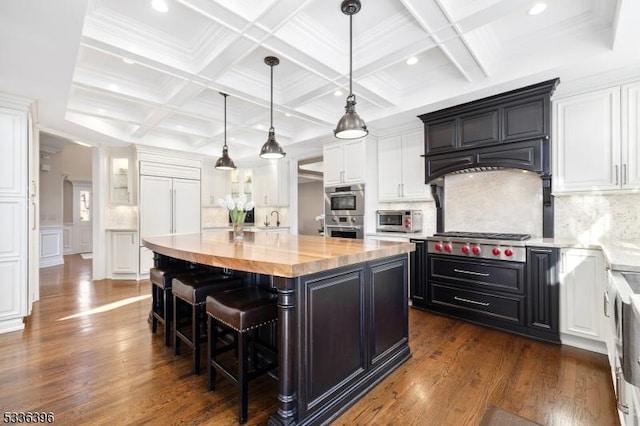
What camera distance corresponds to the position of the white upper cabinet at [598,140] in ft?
8.66

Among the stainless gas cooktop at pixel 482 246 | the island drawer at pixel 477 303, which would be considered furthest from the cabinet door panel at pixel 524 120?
the island drawer at pixel 477 303

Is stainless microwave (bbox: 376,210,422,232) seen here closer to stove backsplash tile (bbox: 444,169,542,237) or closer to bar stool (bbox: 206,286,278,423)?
stove backsplash tile (bbox: 444,169,542,237)

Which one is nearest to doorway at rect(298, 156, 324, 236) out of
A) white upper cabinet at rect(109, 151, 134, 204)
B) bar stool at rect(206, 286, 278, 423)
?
white upper cabinet at rect(109, 151, 134, 204)

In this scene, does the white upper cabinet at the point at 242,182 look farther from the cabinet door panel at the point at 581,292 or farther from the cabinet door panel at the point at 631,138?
the cabinet door panel at the point at 631,138

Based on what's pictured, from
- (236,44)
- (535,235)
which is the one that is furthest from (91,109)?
(535,235)

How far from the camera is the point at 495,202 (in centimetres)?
356

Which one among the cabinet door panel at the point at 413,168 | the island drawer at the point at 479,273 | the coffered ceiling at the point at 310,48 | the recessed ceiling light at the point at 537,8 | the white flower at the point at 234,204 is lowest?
the island drawer at the point at 479,273

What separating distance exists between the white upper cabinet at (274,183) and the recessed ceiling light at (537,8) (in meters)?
4.89

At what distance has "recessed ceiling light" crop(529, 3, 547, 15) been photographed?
2.31 m

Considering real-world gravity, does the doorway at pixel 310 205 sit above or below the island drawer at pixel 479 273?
→ above

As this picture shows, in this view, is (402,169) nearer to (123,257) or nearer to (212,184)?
(212,184)

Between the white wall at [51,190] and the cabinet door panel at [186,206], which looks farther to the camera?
the white wall at [51,190]

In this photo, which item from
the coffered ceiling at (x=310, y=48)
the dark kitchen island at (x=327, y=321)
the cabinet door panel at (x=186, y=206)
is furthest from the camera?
the cabinet door panel at (x=186, y=206)

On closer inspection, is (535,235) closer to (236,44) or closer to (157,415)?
(236,44)
